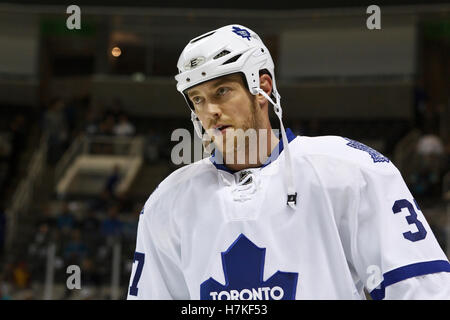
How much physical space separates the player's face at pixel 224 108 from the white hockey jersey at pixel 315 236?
113 millimetres

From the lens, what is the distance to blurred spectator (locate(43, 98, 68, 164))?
1084 cm

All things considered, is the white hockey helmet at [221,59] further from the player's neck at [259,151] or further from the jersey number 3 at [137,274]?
the jersey number 3 at [137,274]

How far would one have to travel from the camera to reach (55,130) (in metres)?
11.3

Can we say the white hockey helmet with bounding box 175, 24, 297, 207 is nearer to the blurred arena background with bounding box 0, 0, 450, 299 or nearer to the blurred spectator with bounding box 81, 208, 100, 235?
the blurred spectator with bounding box 81, 208, 100, 235

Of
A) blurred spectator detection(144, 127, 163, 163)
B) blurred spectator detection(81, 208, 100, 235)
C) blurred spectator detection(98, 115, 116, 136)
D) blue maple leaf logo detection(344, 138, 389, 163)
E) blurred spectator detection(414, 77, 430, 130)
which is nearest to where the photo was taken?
blue maple leaf logo detection(344, 138, 389, 163)

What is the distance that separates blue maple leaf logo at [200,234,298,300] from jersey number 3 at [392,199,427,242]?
267mm

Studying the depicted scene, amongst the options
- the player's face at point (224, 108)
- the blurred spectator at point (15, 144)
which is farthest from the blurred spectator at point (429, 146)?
the player's face at point (224, 108)

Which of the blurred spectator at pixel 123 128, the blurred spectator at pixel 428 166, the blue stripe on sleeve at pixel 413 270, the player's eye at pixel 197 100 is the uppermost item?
the player's eye at pixel 197 100

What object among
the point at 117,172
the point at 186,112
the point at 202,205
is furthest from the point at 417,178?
the point at 202,205

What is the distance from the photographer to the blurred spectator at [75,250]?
24.6ft

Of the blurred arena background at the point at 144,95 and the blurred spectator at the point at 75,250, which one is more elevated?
the blurred arena background at the point at 144,95

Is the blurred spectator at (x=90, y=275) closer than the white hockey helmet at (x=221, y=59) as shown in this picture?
No

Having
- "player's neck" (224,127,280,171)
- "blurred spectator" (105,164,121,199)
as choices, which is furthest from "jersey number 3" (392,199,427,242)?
"blurred spectator" (105,164,121,199)

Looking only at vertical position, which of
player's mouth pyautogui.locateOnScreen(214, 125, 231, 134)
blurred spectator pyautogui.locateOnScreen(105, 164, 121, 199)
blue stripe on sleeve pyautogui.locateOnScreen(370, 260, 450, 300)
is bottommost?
blurred spectator pyautogui.locateOnScreen(105, 164, 121, 199)
